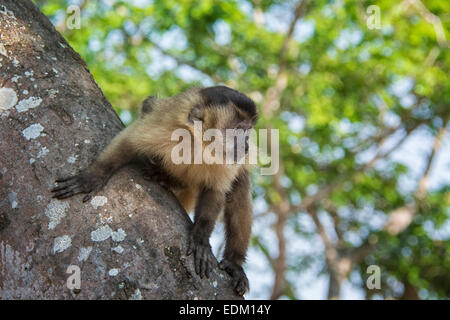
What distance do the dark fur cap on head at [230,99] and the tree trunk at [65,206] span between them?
942 mm

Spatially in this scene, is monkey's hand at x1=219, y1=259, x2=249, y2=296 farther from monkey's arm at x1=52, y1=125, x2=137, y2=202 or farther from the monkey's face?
monkey's arm at x1=52, y1=125, x2=137, y2=202

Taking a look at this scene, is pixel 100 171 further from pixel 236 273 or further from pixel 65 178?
pixel 236 273

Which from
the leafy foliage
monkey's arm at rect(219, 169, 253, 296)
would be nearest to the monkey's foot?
monkey's arm at rect(219, 169, 253, 296)

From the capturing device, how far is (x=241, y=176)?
13.7 ft

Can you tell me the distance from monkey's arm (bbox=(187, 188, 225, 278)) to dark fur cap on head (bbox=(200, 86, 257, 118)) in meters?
0.73

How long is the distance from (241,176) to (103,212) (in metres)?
1.84

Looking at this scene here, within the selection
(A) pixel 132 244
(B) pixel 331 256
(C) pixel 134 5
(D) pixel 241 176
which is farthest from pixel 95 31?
(A) pixel 132 244

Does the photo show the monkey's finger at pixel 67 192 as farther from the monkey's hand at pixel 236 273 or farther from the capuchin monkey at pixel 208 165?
the monkey's hand at pixel 236 273

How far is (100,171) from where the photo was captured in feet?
9.43

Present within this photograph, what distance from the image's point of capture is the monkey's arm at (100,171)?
8.59 ft

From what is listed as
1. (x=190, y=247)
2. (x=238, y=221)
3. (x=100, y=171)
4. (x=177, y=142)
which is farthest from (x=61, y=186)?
(x=238, y=221)

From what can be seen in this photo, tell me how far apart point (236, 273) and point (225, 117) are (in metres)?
1.27

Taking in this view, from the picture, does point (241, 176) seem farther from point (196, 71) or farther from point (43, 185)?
point (196, 71)

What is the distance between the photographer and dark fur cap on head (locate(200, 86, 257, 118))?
3.88 meters
